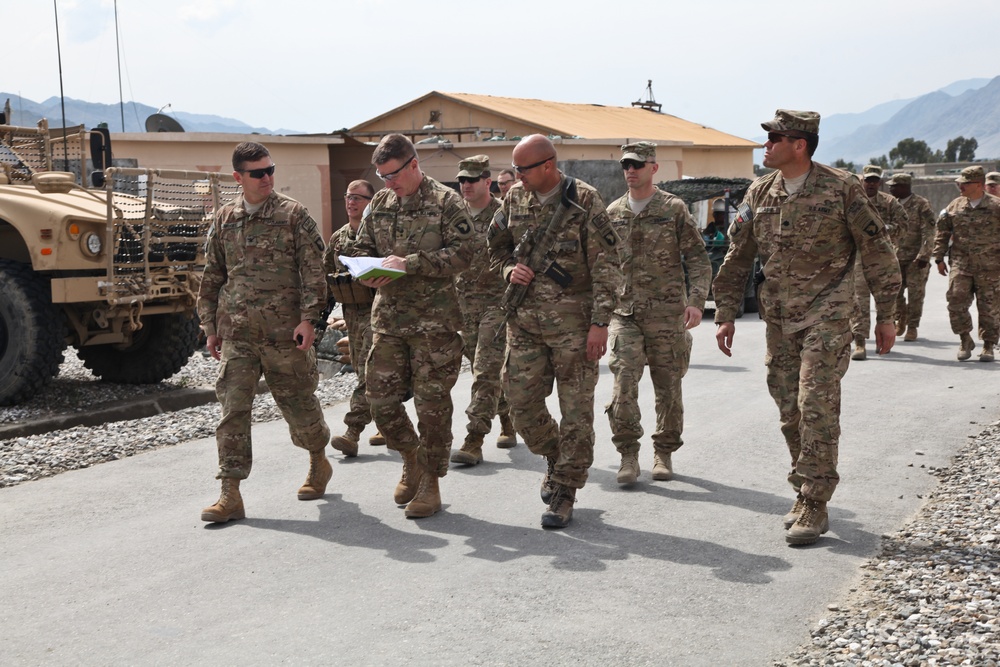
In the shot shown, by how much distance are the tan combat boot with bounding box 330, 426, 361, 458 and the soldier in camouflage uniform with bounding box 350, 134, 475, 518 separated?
5.16 ft

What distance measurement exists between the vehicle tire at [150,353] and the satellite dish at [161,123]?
9608mm

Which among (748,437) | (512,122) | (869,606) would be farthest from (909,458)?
(512,122)

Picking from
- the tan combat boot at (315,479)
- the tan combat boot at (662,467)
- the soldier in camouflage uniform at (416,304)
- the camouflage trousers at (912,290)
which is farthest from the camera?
the camouflage trousers at (912,290)

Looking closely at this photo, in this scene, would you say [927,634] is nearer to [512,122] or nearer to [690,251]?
[690,251]

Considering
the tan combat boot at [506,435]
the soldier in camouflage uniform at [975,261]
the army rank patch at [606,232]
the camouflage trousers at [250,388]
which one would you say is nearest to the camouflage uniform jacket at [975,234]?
the soldier in camouflage uniform at [975,261]

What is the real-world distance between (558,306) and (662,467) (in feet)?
5.27

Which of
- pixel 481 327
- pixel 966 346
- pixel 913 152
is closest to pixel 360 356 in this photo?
pixel 481 327

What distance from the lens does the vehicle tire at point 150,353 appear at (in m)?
10.9

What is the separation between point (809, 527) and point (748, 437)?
8.52 ft

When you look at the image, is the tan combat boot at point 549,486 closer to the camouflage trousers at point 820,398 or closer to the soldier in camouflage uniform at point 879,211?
the camouflage trousers at point 820,398

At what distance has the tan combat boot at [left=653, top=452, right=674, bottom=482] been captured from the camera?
22.1 feet

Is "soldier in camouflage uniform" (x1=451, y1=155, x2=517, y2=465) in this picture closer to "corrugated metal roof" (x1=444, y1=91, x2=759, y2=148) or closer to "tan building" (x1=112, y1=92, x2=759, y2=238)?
"tan building" (x1=112, y1=92, x2=759, y2=238)

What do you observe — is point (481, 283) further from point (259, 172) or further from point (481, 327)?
point (259, 172)

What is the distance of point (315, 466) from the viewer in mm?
6449
